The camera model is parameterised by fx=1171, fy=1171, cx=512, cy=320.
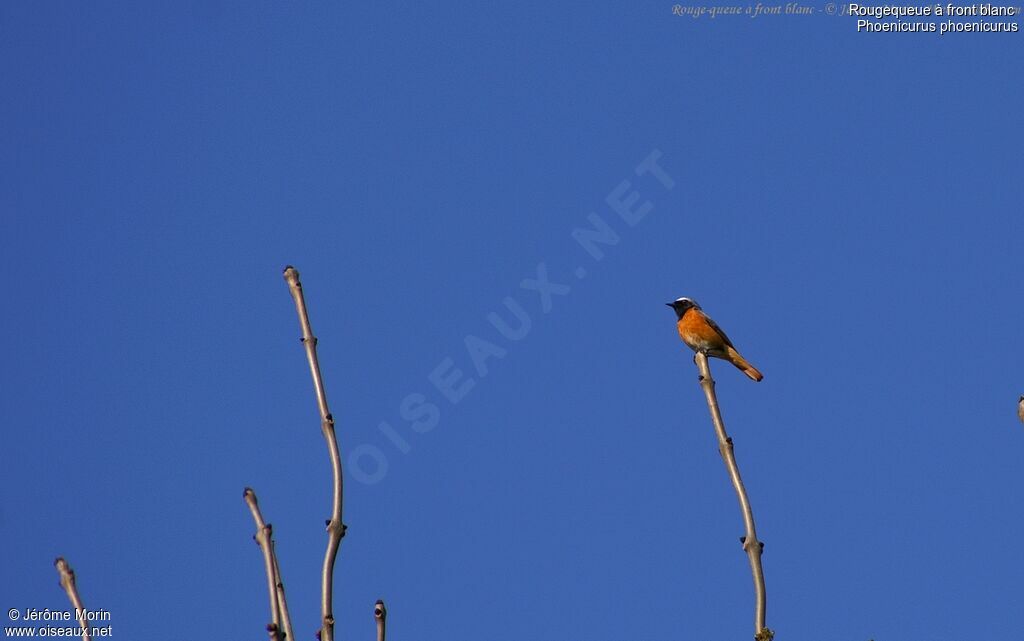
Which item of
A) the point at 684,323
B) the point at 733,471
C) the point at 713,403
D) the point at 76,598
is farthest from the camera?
the point at 684,323

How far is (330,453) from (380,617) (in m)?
0.57

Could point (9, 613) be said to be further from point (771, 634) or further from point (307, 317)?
point (771, 634)

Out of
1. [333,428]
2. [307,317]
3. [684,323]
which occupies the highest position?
[684,323]

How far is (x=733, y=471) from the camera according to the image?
12.3 ft

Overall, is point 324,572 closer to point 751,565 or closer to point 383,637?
point 383,637

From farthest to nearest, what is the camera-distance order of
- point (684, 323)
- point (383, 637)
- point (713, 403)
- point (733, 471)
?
point (684, 323) → point (713, 403) → point (733, 471) → point (383, 637)

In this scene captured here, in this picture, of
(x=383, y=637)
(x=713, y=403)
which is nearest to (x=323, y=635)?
(x=383, y=637)

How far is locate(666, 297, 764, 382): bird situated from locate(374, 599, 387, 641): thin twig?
7611mm

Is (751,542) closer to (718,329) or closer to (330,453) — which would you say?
(330,453)

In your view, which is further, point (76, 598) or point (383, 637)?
point (76, 598)

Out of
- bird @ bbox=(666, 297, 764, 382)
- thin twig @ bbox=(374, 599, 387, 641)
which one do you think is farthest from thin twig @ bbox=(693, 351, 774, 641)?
bird @ bbox=(666, 297, 764, 382)

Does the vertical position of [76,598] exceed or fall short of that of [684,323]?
it falls short

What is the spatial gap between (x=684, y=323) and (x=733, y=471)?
7.54 metres

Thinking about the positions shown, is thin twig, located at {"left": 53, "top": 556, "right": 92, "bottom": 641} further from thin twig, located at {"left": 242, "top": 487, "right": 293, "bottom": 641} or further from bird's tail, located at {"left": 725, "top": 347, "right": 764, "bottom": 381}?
bird's tail, located at {"left": 725, "top": 347, "right": 764, "bottom": 381}
